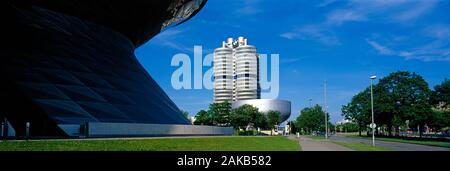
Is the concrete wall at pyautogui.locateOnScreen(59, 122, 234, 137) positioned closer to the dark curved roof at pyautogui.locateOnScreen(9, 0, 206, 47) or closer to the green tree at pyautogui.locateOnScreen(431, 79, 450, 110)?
the dark curved roof at pyautogui.locateOnScreen(9, 0, 206, 47)

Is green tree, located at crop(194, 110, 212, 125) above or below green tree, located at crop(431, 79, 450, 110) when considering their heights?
below

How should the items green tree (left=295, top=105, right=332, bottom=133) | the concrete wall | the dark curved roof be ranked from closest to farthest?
1. the concrete wall
2. the dark curved roof
3. green tree (left=295, top=105, right=332, bottom=133)

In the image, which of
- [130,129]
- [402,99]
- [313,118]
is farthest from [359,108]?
[130,129]

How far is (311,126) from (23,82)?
311 ft

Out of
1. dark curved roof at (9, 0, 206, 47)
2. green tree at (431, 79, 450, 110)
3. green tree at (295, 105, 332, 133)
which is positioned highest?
dark curved roof at (9, 0, 206, 47)

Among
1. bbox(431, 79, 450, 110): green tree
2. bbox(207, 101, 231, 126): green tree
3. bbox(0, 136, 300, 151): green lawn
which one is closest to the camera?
bbox(0, 136, 300, 151): green lawn

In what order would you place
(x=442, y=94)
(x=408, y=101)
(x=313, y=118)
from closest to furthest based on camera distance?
(x=442, y=94) → (x=408, y=101) → (x=313, y=118)

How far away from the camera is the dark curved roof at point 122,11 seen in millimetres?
40062

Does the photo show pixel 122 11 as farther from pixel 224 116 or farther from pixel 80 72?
pixel 224 116

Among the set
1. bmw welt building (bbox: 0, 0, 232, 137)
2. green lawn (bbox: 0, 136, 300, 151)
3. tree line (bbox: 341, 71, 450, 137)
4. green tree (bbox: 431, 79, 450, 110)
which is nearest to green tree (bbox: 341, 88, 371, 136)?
tree line (bbox: 341, 71, 450, 137)

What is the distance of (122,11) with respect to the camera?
4391 cm

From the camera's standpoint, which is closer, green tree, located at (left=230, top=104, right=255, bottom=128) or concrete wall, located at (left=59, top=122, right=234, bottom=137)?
concrete wall, located at (left=59, top=122, right=234, bottom=137)

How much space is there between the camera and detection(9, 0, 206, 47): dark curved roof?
131 feet
